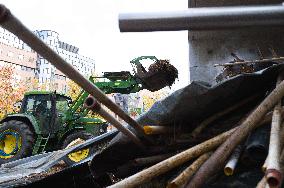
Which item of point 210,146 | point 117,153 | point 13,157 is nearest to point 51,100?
point 13,157

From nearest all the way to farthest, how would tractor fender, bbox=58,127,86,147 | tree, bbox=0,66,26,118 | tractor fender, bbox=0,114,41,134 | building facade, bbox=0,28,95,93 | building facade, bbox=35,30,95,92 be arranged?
tractor fender, bbox=0,114,41,134
tractor fender, bbox=58,127,86,147
tree, bbox=0,66,26,118
building facade, bbox=0,28,95,93
building facade, bbox=35,30,95,92

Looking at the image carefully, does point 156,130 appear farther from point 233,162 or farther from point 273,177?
point 273,177

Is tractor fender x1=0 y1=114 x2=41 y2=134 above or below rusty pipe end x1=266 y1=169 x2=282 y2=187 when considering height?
below

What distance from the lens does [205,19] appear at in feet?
5.36

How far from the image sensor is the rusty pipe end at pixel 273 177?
1252 millimetres

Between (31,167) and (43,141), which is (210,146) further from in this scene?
(43,141)

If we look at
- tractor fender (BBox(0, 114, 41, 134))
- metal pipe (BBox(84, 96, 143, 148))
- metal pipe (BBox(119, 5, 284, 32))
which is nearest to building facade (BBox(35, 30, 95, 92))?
tractor fender (BBox(0, 114, 41, 134))

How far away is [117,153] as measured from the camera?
281 centimetres

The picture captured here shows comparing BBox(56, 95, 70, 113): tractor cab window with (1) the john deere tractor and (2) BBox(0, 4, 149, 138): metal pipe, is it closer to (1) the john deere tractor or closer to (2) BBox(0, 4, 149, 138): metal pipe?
(1) the john deere tractor

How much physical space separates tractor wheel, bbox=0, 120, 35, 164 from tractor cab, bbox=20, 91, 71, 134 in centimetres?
61

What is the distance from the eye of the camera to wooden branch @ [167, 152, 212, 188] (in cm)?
183

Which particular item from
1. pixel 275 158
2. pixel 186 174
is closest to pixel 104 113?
pixel 186 174

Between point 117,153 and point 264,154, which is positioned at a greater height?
point 264,154

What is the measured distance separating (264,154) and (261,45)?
4.49 m
